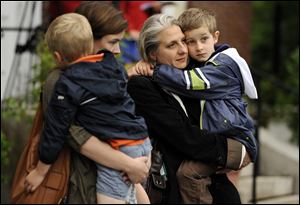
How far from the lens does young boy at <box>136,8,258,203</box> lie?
3738 mm

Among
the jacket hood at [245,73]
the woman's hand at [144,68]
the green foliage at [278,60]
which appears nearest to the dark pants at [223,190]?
the jacket hood at [245,73]

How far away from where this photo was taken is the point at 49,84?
323 cm

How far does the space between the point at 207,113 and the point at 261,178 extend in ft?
14.7

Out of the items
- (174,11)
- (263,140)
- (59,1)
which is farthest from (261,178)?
(59,1)

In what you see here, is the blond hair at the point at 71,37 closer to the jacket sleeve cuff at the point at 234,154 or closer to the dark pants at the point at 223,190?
the jacket sleeve cuff at the point at 234,154

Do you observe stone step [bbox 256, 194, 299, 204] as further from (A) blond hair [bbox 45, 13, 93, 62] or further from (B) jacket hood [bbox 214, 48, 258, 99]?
(A) blond hair [bbox 45, 13, 93, 62]

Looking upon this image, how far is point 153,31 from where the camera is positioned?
151 inches

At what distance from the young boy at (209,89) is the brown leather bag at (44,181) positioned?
29.8 inches

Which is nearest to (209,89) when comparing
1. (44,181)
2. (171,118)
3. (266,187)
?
(171,118)

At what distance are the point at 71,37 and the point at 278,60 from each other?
11451mm

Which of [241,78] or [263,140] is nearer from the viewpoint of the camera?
[241,78]

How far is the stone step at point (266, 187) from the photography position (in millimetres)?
7742

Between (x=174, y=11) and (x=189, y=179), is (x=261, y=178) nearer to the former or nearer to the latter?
(x=174, y=11)

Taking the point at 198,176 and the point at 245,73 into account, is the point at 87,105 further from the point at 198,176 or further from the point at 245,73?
the point at 245,73
